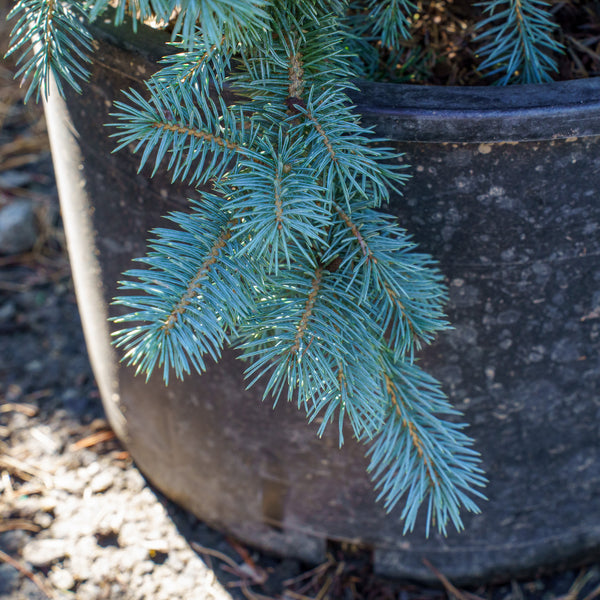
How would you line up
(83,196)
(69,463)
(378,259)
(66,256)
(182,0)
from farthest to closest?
(66,256), (69,463), (83,196), (378,259), (182,0)

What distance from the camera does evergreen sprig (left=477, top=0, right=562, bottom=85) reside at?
2.92ft

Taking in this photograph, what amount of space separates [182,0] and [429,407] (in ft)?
1.74

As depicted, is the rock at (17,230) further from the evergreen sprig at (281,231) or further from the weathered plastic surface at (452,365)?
the evergreen sprig at (281,231)

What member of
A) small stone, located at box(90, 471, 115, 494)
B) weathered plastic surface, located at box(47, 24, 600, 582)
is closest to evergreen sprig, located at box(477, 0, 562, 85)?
weathered plastic surface, located at box(47, 24, 600, 582)

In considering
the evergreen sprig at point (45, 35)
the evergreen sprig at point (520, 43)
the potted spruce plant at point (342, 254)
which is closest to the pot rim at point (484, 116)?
the potted spruce plant at point (342, 254)

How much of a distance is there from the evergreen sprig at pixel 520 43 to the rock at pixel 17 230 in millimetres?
1581

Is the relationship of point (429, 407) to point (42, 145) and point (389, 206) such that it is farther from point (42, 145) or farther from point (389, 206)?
point (42, 145)

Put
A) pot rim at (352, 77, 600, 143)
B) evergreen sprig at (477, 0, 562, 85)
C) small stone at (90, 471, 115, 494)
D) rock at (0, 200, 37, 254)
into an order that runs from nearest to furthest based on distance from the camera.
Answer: pot rim at (352, 77, 600, 143) → evergreen sprig at (477, 0, 562, 85) → small stone at (90, 471, 115, 494) → rock at (0, 200, 37, 254)

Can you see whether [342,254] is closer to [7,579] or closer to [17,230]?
[7,579]

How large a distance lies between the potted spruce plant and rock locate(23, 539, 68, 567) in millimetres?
333

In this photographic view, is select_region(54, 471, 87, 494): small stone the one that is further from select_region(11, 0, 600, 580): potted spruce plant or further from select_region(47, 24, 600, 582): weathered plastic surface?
select_region(11, 0, 600, 580): potted spruce plant

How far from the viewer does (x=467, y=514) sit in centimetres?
116

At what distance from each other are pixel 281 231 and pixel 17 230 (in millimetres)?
1690

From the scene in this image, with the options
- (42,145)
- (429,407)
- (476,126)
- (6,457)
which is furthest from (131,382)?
(42,145)
